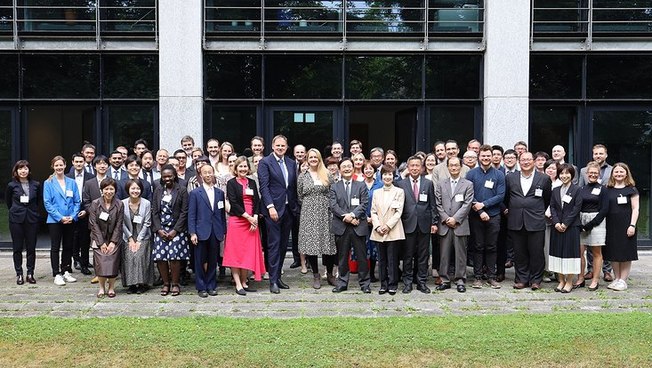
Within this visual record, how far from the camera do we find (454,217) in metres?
9.23

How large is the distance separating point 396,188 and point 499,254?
2.30m

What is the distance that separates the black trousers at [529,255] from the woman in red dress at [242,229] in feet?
12.8

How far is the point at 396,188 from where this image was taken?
29.8 ft

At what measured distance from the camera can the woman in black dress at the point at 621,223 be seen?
949 cm

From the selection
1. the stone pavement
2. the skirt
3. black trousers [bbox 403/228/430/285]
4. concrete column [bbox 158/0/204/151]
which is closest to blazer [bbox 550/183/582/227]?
the skirt

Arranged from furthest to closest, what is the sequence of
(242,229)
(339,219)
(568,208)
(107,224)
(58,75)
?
(58,75) → (568,208) → (339,219) → (242,229) → (107,224)

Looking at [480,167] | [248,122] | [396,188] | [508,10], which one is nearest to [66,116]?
[248,122]

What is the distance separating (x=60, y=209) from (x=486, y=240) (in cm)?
671

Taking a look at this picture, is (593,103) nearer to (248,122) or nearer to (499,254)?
(499,254)

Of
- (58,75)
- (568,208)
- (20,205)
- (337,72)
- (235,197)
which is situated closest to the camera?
(235,197)

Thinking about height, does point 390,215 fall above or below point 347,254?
above

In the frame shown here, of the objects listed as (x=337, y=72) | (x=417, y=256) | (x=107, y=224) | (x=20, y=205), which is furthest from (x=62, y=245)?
(x=337, y=72)

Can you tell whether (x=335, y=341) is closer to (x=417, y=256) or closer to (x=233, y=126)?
(x=417, y=256)

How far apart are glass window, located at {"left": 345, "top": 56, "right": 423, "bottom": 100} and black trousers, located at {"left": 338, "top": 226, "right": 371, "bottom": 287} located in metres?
4.97
